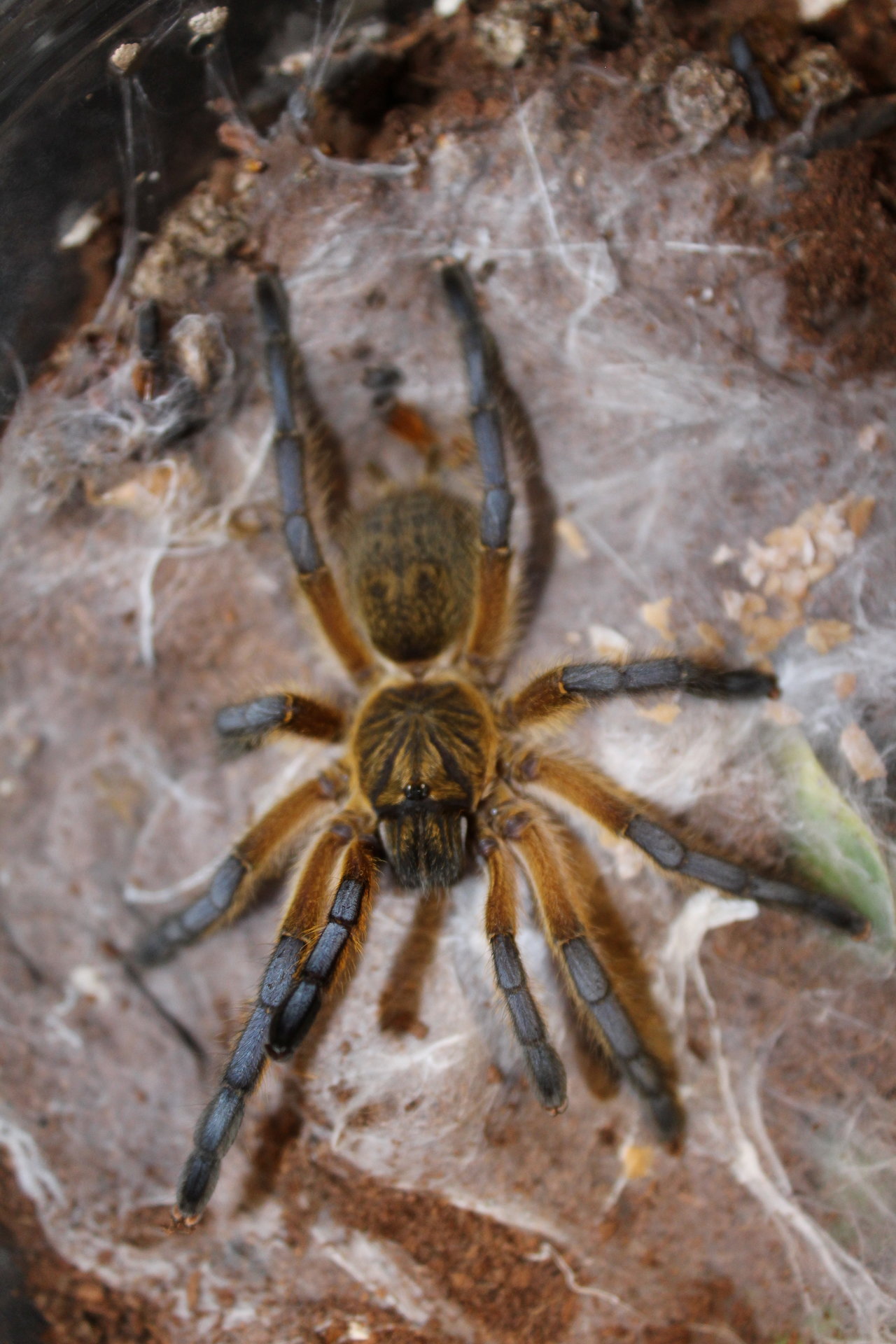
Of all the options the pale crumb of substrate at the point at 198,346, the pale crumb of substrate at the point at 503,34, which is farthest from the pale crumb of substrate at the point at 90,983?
the pale crumb of substrate at the point at 503,34

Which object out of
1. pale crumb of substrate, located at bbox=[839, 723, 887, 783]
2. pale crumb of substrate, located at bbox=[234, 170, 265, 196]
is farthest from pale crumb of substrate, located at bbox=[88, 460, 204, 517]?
pale crumb of substrate, located at bbox=[839, 723, 887, 783]

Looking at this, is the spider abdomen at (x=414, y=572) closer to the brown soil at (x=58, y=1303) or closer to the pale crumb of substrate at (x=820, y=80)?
the pale crumb of substrate at (x=820, y=80)

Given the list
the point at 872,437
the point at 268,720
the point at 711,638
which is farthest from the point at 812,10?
the point at 268,720

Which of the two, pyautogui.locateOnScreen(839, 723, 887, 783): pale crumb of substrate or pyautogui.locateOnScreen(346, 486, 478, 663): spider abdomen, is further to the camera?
pyautogui.locateOnScreen(346, 486, 478, 663): spider abdomen

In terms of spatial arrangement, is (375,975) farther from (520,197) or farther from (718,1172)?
(520,197)

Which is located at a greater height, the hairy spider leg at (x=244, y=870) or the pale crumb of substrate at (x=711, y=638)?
the hairy spider leg at (x=244, y=870)

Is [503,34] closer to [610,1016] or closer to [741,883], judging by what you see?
[741,883]

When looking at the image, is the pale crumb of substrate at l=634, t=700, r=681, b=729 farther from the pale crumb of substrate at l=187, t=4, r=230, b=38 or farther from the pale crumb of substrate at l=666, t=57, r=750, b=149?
the pale crumb of substrate at l=187, t=4, r=230, b=38
